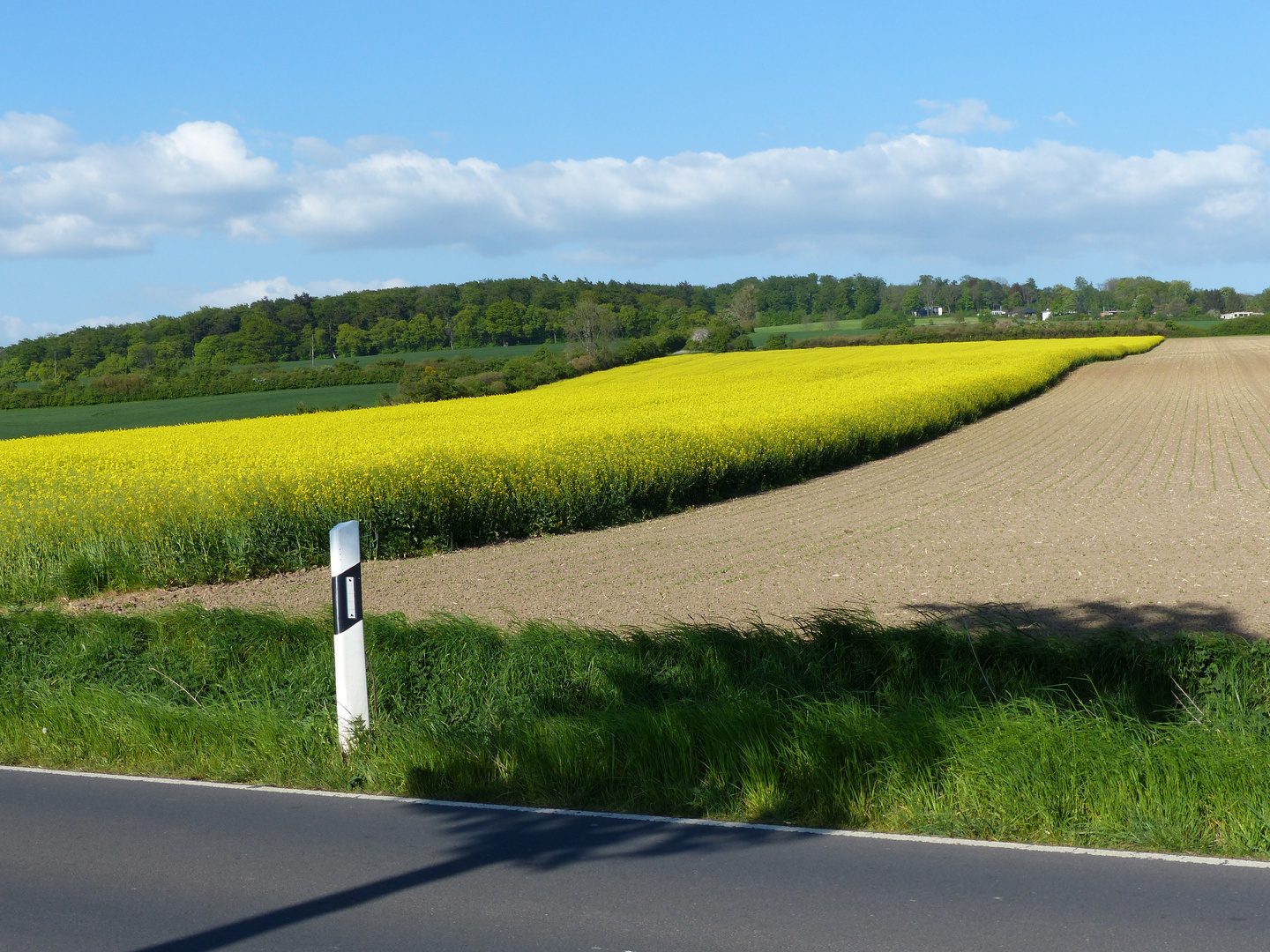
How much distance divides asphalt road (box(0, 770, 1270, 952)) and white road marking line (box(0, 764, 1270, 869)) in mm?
48

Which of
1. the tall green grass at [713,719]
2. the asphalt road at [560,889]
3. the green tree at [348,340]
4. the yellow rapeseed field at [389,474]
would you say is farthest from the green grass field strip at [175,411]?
the asphalt road at [560,889]

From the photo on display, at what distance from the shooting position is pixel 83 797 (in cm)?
509

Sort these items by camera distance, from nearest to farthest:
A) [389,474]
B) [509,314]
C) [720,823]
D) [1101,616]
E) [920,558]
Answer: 1. [720,823]
2. [1101,616]
3. [920,558]
4. [389,474]
5. [509,314]

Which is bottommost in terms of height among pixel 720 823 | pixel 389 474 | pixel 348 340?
pixel 720 823

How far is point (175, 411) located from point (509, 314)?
41.1 metres

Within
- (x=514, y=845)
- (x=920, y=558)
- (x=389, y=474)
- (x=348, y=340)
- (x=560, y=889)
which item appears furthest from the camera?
(x=348, y=340)

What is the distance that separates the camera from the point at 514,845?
4.28 meters

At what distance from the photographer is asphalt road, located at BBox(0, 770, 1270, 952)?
135 inches

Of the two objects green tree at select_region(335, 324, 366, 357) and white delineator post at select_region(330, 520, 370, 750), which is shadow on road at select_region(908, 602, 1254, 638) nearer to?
white delineator post at select_region(330, 520, 370, 750)

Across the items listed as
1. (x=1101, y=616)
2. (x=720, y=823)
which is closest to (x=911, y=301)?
(x=1101, y=616)

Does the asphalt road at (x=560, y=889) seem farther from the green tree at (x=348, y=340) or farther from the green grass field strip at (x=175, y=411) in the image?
the green tree at (x=348, y=340)

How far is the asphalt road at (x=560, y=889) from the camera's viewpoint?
11.2 ft

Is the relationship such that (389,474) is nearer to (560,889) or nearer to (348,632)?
(348,632)

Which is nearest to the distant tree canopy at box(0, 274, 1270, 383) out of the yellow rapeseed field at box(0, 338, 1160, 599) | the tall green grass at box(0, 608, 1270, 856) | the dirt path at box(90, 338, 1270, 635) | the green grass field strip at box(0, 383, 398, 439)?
the green grass field strip at box(0, 383, 398, 439)
